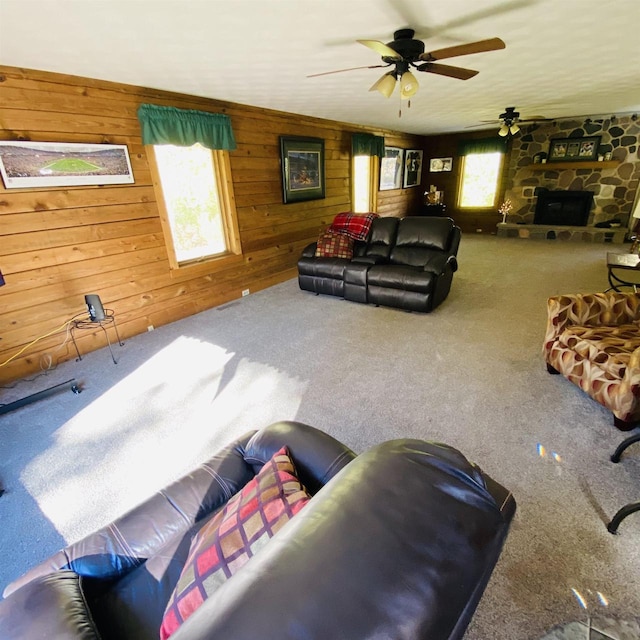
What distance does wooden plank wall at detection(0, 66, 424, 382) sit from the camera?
267 centimetres

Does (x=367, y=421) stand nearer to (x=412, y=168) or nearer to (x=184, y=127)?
(x=184, y=127)

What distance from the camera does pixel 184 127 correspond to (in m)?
3.49

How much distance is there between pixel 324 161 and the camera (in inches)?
218

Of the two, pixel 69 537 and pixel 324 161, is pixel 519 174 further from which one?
pixel 69 537

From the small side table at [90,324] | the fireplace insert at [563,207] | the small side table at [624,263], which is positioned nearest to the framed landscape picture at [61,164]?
the small side table at [90,324]

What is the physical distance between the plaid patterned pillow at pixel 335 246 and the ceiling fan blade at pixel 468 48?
7.77 feet

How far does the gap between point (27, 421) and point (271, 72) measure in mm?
3257

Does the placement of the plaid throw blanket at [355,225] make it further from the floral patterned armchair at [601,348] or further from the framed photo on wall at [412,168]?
the framed photo on wall at [412,168]

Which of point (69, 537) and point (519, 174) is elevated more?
point (519, 174)

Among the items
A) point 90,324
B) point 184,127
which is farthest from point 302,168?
point 90,324

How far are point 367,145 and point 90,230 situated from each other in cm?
494

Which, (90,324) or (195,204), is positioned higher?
(195,204)

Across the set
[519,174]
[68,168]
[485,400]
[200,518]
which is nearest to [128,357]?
[68,168]

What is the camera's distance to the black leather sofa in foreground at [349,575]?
45 cm
